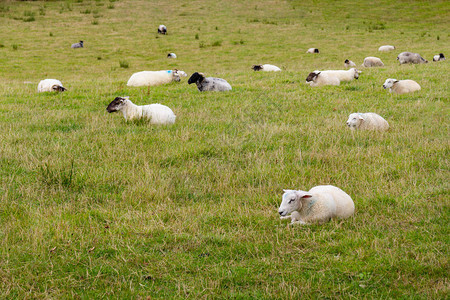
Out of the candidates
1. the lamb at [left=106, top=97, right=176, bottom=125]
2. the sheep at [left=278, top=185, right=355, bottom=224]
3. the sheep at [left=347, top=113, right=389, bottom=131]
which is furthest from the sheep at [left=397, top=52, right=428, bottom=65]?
the sheep at [left=278, top=185, right=355, bottom=224]

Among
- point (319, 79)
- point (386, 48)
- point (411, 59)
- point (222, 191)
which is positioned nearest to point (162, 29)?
point (386, 48)

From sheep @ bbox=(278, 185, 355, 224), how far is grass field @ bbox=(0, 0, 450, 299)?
17 cm

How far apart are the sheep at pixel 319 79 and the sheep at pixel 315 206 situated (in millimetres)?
9350

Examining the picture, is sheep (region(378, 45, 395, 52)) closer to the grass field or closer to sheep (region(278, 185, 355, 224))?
the grass field

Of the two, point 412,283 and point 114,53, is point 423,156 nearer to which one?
point 412,283

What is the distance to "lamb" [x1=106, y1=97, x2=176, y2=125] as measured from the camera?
9.10 meters

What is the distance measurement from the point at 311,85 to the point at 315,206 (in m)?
9.45

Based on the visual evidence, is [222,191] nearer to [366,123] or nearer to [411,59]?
[366,123]

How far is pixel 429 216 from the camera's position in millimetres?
4742

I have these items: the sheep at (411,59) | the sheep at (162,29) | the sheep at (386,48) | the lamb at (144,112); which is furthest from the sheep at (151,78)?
the sheep at (162,29)

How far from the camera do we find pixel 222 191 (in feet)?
18.5

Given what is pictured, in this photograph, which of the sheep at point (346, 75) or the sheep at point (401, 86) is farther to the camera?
the sheep at point (346, 75)

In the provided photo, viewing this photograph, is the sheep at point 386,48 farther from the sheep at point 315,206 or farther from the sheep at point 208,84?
the sheep at point 315,206

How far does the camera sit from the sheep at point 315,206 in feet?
15.9
